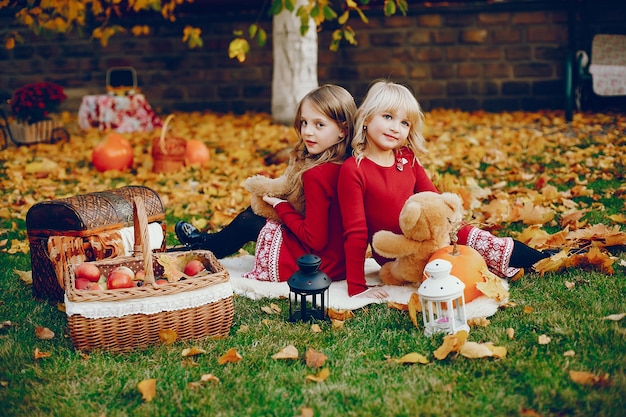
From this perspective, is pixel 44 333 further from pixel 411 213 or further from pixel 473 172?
pixel 473 172

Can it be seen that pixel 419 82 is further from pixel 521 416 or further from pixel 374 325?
pixel 521 416

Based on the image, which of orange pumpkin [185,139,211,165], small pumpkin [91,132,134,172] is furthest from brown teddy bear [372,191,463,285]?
small pumpkin [91,132,134,172]

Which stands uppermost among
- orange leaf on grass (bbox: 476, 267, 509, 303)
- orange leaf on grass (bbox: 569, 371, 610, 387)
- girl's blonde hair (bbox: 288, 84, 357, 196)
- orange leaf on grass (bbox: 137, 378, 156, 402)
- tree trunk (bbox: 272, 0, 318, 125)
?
tree trunk (bbox: 272, 0, 318, 125)

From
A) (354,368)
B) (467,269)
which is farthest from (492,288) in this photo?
(354,368)

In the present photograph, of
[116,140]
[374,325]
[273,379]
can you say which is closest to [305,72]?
[116,140]

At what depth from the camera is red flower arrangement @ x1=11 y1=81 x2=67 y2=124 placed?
830 centimetres

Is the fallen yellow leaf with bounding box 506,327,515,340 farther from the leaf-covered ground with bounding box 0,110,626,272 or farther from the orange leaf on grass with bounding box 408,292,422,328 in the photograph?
the leaf-covered ground with bounding box 0,110,626,272

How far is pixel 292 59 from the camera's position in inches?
295

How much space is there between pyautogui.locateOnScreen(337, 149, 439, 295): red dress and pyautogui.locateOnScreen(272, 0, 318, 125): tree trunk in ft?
13.9

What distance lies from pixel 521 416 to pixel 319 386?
0.71 metres

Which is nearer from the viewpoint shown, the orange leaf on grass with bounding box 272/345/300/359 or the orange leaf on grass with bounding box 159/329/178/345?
the orange leaf on grass with bounding box 272/345/300/359

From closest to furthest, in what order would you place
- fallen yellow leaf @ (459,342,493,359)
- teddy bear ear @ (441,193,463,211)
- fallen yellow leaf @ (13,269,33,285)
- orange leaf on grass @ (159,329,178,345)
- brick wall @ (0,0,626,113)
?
1. fallen yellow leaf @ (459,342,493,359)
2. orange leaf on grass @ (159,329,178,345)
3. teddy bear ear @ (441,193,463,211)
4. fallen yellow leaf @ (13,269,33,285)
5. brick wall @ (0,0,626,113)

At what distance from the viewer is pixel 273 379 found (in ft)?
8.32

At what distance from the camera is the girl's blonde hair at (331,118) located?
3.39 meters
